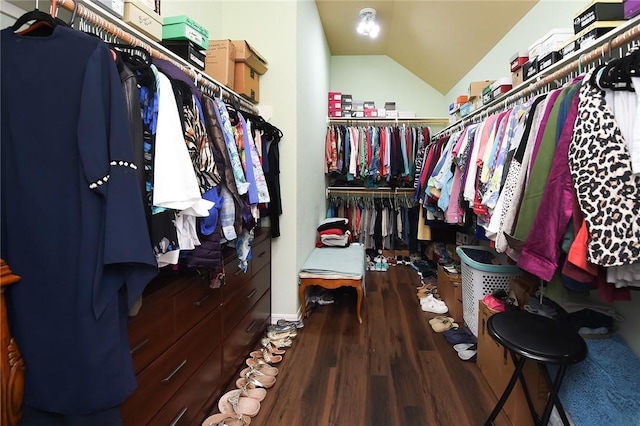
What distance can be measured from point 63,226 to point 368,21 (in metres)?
3.64

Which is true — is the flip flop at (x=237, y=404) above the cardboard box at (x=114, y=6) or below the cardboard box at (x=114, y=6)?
below

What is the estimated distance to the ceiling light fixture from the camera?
10.8ft

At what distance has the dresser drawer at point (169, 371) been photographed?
0.94m

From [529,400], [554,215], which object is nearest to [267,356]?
[529,400]

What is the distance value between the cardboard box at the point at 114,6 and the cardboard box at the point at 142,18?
0.06ft

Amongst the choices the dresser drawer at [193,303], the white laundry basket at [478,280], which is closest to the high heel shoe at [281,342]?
the dresser drawer at [193,303]

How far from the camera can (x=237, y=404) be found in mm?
1510

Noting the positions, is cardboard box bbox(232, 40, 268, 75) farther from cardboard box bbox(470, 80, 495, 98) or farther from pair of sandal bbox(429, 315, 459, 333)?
pair of sandal bbox(429, 315, 459, 333)

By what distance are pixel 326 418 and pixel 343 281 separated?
1017 millimetres

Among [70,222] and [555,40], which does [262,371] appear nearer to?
[70,222]

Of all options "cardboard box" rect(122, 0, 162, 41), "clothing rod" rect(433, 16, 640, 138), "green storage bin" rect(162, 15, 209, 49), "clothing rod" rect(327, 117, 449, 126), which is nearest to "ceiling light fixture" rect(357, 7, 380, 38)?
"clothing rod" rect(327, 117, 449, 126)

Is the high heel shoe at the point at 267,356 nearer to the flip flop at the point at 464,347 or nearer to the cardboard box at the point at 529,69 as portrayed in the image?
the flip flop at the point at 464,347

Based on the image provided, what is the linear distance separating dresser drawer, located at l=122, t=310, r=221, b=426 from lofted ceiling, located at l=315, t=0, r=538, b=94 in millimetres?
3146

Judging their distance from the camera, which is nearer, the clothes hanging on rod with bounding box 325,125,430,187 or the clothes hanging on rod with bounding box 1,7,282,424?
the clothes hanging on rod with bounding box 1,7,282,424
